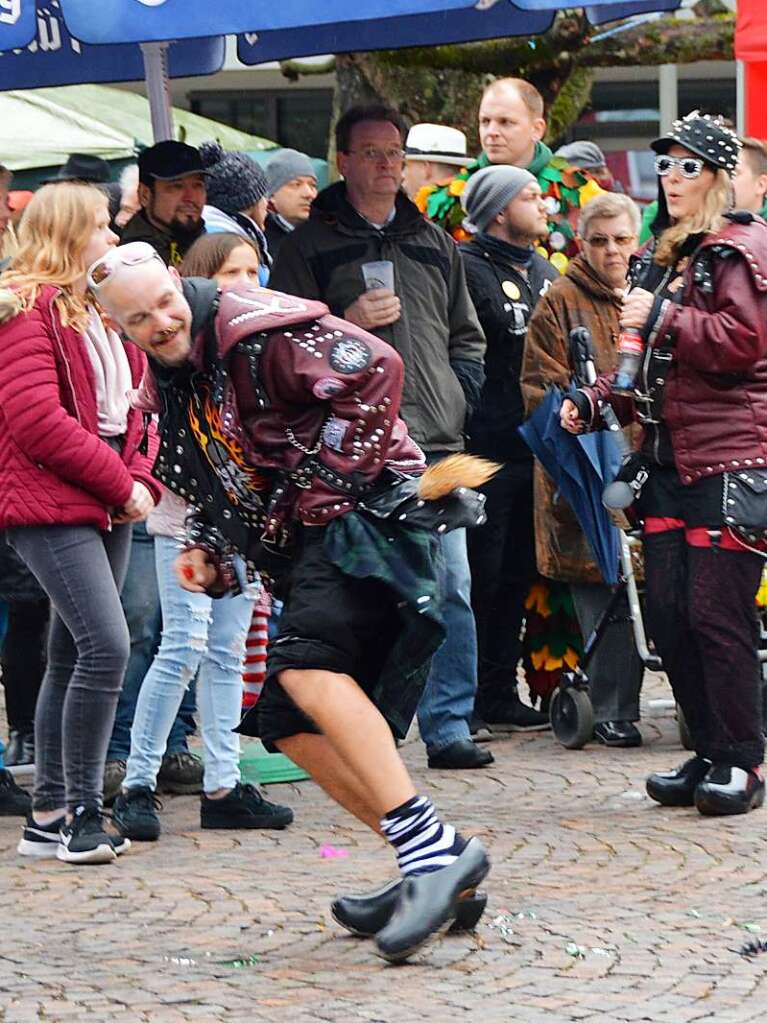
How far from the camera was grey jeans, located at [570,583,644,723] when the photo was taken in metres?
8.37

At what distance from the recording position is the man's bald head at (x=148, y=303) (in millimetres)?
5340

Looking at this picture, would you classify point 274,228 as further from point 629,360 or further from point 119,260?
point 119,260

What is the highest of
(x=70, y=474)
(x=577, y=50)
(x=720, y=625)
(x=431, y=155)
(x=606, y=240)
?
(x=577, y=50)

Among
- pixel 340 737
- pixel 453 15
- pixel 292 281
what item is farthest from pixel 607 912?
pixel 453 15

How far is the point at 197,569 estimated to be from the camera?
5.69 meters

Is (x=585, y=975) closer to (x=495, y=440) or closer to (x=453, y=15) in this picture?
(x=495, y=440)

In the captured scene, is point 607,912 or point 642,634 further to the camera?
point 642,634

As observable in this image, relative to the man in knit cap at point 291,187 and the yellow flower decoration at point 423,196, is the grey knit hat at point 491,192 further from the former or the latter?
the man in knit cap at point 291,187

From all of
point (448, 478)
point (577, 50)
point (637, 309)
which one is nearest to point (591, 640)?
point (637, 309)

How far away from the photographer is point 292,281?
7668 millimetres

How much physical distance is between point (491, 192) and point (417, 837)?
384 cm

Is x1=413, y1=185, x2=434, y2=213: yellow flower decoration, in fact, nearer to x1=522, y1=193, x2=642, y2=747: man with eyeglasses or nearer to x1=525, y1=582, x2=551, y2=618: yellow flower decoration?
x1=522, y1=193, x2=642, y2=747: man with eyeglasses

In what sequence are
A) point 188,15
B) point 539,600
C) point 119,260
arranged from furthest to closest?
point 539,600 → point 188,15 → point 119,260

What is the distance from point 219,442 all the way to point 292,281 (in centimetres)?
232
